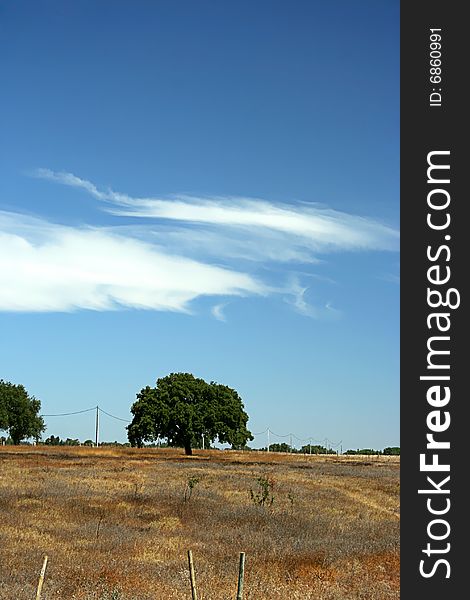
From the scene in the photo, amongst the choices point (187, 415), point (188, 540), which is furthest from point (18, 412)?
point (188, 540)

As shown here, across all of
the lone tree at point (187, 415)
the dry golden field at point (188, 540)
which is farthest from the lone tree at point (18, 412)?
the dry golden field at point (188, 540)

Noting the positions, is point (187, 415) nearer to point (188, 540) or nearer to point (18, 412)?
point (18, 412)

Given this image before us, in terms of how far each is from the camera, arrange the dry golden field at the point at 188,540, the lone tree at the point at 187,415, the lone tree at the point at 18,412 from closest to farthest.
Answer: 1. the dry golden field at the point at 188,540
2. the lone tree at the point at 187,415
3. the lone tree at the point at 18,412

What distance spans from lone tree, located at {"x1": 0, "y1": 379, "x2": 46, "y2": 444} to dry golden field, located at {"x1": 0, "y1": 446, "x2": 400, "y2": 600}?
8258cm

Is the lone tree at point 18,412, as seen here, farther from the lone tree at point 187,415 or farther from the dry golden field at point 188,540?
the dry golden field at point 188,540

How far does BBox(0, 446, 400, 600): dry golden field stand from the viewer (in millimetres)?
16984

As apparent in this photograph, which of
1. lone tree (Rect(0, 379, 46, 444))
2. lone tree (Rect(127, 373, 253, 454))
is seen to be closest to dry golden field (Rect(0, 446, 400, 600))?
lone tree (Rect(127, 373, 253, 454))

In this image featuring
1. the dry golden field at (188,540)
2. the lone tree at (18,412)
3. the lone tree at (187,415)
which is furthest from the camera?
the lone tree at (18,412)

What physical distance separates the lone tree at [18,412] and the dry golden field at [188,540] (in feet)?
271

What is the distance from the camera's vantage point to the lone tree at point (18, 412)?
12175cm

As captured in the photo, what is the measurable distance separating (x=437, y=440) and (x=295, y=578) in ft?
37.5

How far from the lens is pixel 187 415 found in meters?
93.1

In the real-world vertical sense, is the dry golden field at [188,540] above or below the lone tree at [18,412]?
below

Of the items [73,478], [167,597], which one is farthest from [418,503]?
[73,478]
